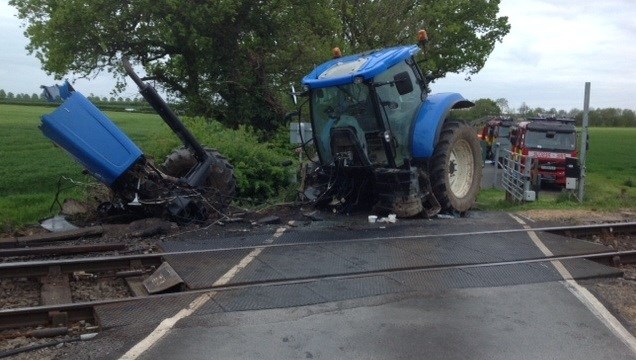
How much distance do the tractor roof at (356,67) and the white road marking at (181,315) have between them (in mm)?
3217

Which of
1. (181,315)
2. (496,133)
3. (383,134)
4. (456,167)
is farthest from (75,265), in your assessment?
(496,133)

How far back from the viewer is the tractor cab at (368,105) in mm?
10781

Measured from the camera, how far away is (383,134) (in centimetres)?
1088

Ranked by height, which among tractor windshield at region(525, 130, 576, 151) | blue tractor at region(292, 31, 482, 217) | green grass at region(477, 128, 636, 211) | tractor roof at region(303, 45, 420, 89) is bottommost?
green grass at region(477, 128, 636, 211)

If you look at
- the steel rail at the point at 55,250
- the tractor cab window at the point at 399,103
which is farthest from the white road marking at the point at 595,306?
the steel rail at the point at 55,250

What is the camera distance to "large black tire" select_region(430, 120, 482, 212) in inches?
461

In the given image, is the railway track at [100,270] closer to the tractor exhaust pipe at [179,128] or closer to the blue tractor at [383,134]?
the blue tractor at [383,134]

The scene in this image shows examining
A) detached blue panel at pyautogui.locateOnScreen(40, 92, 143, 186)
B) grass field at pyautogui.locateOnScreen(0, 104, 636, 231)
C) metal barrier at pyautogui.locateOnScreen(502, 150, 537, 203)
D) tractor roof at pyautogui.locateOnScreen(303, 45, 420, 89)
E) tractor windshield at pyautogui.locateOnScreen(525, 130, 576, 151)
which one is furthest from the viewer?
tractor windshield at pyautogui.locateOnScreen(525, 130, 576, 151)

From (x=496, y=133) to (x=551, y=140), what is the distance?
10.5 metres

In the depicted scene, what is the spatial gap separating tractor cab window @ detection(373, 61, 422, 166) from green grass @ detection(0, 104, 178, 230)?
212 inches

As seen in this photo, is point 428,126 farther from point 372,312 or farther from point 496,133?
point 496,133

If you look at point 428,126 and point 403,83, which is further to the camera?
point 428,126

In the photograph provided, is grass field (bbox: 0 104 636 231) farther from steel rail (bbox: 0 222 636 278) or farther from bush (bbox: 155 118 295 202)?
steel rail (bbox: 0 222 636 278)

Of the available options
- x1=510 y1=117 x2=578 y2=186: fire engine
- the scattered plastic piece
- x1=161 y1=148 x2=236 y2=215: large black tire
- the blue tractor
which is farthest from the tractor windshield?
the scattered plastic piece
